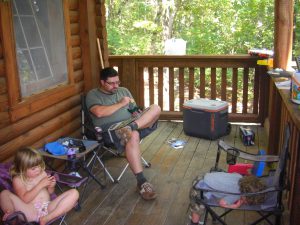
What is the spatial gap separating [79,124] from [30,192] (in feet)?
5.74

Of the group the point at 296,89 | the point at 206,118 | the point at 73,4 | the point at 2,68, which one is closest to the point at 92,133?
the point at 2,68

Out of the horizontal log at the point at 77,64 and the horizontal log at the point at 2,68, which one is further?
the horizontal log at the point at 77,64

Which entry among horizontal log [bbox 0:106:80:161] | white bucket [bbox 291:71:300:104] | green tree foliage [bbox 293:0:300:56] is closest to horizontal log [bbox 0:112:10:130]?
horizontal log [bbox 0:106:80:161]

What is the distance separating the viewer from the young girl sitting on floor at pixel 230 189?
235 centimetres

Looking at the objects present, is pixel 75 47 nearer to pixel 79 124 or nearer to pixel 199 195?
pixel 79 124

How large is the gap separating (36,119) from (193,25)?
8.26m

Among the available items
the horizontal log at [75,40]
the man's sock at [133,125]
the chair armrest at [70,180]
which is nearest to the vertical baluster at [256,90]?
the man's sock at [133,125]

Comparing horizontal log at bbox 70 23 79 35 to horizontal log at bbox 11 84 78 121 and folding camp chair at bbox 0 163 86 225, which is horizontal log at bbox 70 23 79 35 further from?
folding camp chair at bbox 0 163 86 225

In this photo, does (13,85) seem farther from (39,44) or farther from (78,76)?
(78,76)

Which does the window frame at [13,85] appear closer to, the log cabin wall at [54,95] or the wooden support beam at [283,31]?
the log cabin wall at [54,95]

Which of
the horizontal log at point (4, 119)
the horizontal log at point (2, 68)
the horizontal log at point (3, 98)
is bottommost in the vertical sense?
the horizontal log at point (4, 119)

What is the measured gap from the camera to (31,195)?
2420 mm

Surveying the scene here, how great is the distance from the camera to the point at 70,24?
394 centimetres

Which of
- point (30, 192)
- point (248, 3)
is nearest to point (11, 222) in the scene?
point (30, 192)
